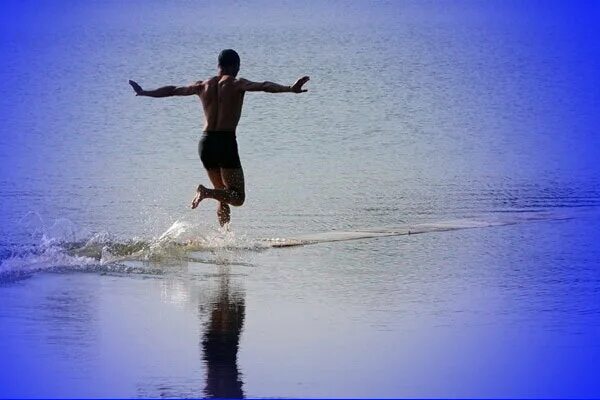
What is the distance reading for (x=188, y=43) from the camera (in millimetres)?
34500

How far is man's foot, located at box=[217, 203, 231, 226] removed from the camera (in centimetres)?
1292

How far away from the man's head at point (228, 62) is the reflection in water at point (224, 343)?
293cm

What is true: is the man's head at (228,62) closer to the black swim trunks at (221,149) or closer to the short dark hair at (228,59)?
the short dark hair at (228,59)

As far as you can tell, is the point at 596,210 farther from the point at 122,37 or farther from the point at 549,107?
the point at 122,37

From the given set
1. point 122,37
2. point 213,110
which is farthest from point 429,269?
point 122,37

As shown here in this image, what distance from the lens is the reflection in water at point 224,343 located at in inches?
288

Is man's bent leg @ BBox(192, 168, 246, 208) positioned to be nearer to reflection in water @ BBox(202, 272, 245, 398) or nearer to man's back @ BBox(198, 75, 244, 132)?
man's back @ BBox(198, 75, 244, 132)

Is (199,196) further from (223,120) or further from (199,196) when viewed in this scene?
(223,120)

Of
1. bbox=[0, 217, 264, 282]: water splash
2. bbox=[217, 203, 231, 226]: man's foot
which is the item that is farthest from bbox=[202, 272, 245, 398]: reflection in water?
bbox=[217, 203, 231, 226]: man's foot

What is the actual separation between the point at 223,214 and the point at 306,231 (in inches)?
29.2

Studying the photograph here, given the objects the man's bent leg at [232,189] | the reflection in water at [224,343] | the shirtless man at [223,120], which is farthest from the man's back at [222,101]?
the reflection in water at [224,343]

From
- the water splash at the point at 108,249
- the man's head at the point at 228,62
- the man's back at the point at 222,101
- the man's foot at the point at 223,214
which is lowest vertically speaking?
the water splash at the point at 108,249

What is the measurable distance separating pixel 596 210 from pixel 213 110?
398 cm

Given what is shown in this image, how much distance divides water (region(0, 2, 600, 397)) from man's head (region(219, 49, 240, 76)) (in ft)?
4.42
